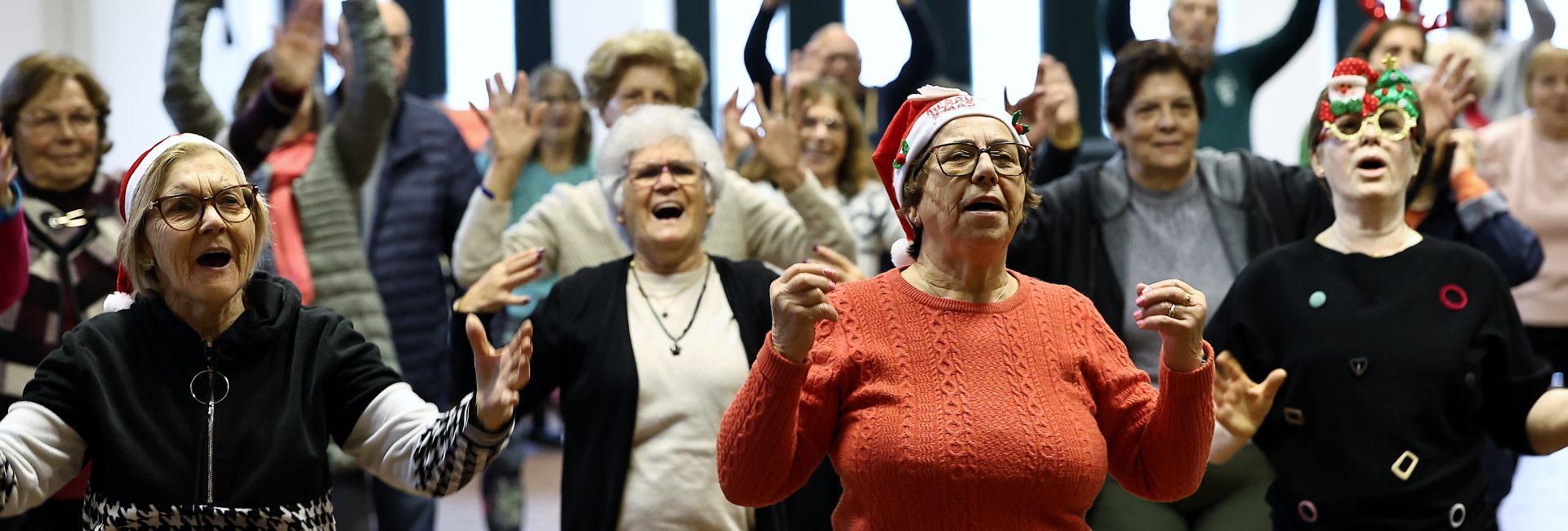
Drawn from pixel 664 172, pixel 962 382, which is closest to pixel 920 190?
pixel 962 382

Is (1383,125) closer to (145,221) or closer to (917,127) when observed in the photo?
(917,127)

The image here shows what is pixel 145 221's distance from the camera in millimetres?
2662

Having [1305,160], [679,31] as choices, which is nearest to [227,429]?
[1305,160]

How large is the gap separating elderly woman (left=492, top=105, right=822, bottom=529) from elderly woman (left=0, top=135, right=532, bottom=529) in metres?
0.68

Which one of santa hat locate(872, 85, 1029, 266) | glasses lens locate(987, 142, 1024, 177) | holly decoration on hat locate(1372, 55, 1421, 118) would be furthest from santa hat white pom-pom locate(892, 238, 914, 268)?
holly decoration on hat locate(1372, 55, 1421, 118)

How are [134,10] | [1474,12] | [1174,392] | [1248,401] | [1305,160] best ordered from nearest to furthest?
[1174,392] < [1248,401] < [1305,160] < [1474,12] < [134,10]

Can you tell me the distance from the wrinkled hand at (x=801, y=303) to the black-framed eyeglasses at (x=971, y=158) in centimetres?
32

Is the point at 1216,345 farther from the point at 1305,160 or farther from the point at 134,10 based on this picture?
the point at 134,10

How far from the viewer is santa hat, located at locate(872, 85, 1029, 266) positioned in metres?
2.67

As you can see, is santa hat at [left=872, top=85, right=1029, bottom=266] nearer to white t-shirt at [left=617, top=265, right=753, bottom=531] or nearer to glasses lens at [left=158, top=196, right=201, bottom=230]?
white t-shirt at [left=617, top=265, right=753, bottom=531]

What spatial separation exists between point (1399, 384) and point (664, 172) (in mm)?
1519

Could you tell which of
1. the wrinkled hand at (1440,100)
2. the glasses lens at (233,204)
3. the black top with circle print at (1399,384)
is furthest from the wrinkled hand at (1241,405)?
the glasses lens at (233,204)

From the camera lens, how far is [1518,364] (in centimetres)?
324

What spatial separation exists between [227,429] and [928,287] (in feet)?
3.56
